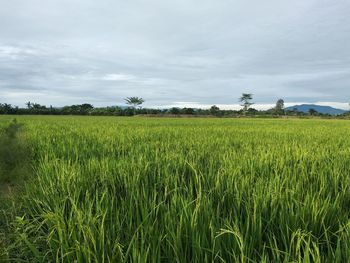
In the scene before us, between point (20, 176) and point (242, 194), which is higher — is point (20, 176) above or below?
below

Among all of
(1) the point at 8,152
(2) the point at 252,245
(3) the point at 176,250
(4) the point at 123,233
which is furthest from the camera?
(1) the point at 8,152

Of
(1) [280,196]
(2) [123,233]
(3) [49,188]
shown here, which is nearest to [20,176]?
(3) [49,188]

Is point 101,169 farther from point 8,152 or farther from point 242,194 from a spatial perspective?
point 8,152

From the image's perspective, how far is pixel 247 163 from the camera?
352 cm

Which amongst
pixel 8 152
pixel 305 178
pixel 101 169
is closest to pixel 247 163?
pixel 305 178

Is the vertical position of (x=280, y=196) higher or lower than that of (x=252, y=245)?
higher

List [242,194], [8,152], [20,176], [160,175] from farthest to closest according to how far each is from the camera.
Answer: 1. [8,152]
2. [20,176]
3. [160,175]
4. [242,194]

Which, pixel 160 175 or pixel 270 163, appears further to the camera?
pixel 270 163

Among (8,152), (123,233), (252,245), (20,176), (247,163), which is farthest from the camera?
(8,152)

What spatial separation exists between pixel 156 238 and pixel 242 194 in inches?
38.5

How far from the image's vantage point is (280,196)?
81.4 inches

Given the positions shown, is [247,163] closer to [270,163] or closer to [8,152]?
[270,163]

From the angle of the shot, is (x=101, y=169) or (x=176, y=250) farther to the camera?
(x=101, y=169)

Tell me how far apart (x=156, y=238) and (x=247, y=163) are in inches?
85.7
